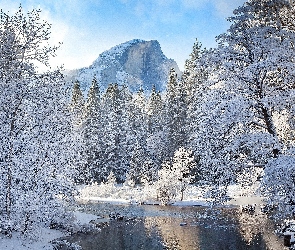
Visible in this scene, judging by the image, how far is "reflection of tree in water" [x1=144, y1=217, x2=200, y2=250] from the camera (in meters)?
21.8

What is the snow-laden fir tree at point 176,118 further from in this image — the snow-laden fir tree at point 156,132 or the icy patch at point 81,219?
the icy patch at point 81,219

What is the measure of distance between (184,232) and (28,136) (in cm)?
1481

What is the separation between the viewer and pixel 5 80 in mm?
15914

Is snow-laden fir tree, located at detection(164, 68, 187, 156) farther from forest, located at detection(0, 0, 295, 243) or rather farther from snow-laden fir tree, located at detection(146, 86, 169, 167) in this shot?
forest, located at detection(0, 0, 295, 243)

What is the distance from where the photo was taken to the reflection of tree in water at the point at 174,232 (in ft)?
71.4

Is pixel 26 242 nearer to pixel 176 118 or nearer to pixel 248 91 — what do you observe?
pixel 248 91

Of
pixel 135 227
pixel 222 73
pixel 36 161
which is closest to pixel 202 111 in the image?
pixel 222 73

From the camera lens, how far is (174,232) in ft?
83.7

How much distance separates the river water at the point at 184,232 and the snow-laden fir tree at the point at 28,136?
608 centimetres

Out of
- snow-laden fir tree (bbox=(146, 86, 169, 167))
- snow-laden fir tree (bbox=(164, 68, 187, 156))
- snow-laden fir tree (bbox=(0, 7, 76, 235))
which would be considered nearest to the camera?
snow-laden fir tree (bbox=(0, 7, 76, 235))

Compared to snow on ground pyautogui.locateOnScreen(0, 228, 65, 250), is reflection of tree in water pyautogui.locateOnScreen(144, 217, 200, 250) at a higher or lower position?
lower

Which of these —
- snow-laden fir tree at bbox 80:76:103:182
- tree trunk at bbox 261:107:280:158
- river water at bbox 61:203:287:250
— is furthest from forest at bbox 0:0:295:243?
snow-laden fir tree at bbox 80:76:103:182

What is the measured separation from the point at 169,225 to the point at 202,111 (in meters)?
18.6

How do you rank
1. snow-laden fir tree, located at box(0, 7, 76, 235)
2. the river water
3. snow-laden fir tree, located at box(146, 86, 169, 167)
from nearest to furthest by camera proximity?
1. snow-laden fir tree, located at box(0, 7, 76, 235)
2. the river water
3. snow-laden fir tree, located at box(146, 86, 169, 167)
